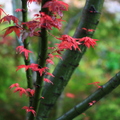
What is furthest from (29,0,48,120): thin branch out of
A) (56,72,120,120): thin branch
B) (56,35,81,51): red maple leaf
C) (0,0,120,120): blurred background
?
(0,0,120,120): blurred background

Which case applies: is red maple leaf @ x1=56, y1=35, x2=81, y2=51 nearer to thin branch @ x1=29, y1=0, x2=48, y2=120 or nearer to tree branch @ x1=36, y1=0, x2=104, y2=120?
thin branch @ x1=29, y1=0, x2=48, y2=120

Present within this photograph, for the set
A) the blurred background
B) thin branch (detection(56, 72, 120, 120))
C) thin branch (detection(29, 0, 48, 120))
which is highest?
thin branch (detection(29, 0, 48, 120))

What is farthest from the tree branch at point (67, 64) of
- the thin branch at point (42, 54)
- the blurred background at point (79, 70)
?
the blurred background at point (79, 70)

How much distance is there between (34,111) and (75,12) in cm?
294

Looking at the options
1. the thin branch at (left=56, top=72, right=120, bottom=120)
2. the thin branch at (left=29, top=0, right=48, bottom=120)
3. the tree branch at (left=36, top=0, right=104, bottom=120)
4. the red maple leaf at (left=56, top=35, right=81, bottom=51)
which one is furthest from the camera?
the tree branch at (left=36, top=0, right=104, bottom=120)

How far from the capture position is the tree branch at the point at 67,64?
121 centimetres

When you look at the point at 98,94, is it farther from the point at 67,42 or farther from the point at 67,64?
the point at 67,42

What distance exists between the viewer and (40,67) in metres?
0.89

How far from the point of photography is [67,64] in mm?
1283

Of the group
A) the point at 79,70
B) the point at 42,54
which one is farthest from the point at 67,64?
the point at 79,70

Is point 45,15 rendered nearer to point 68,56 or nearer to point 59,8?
point 59,8

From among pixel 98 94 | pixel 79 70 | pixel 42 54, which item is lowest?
pixel 79 70

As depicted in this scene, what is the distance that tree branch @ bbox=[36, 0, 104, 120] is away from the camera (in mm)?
1209

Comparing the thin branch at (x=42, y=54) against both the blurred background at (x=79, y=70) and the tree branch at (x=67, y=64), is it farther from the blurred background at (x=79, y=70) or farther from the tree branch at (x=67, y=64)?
the blurred background at (x=79, y=70)
